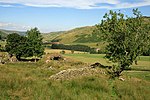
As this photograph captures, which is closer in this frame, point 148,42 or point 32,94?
point 32,94

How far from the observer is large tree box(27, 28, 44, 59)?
103 meters

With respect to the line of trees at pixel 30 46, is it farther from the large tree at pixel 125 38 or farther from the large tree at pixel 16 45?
the large tree at pixel 125 38

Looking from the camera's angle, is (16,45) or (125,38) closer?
(125,38)

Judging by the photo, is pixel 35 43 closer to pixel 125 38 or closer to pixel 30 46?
pixel 30 46

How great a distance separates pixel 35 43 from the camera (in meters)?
104

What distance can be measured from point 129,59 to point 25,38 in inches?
3260

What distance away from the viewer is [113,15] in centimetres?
3734

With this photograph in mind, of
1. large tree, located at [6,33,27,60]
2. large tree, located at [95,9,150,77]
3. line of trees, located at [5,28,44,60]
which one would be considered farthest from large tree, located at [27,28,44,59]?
large tree, located at [95,9,150,77]

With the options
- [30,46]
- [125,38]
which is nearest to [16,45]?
[30,46]

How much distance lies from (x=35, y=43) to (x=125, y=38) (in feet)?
244

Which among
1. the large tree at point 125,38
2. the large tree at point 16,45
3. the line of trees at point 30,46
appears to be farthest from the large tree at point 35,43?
the large tree at point 125,38

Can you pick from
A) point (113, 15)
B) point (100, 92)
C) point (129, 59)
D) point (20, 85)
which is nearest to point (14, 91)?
point (20, 85)

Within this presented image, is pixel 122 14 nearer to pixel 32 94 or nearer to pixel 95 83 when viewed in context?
pixel 95 83

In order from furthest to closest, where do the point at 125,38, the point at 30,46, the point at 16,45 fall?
the point at 16,45 < the point at 30,46 < the point at 125,38
